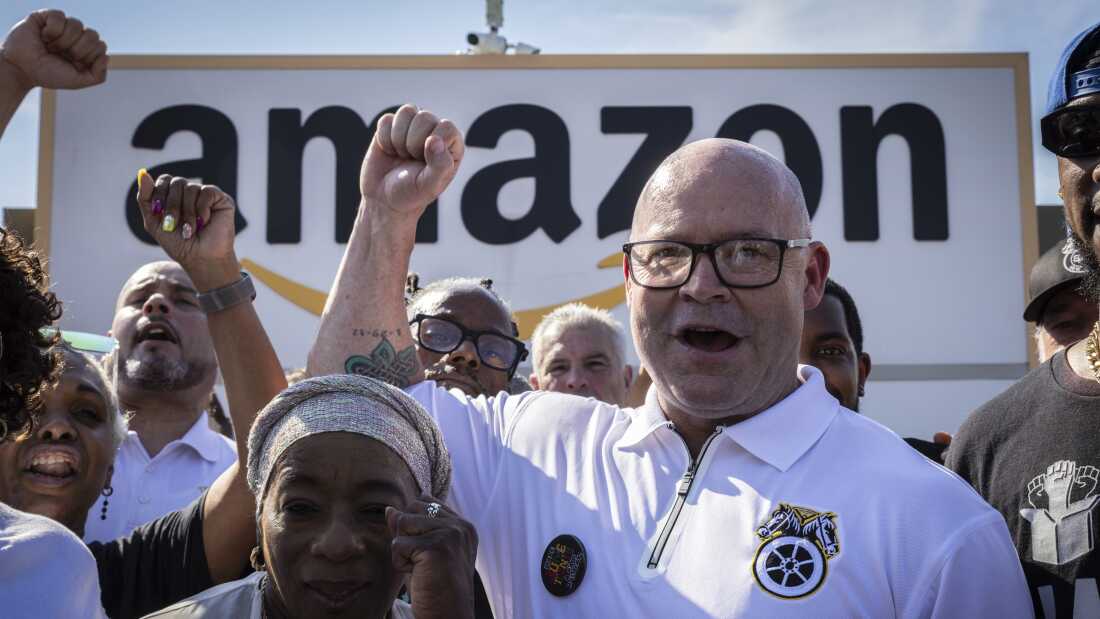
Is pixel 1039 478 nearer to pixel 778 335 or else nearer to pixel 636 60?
pixel 778 335

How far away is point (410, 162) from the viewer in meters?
2.92

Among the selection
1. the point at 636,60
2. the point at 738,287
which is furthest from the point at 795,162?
the point at 738,287

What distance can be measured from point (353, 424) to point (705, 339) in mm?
851

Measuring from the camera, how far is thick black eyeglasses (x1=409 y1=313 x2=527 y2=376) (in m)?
4.21

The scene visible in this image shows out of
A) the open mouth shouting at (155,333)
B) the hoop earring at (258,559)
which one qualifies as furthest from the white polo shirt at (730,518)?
the open mouth shouting at (155,333)

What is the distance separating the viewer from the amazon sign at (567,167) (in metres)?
8.16

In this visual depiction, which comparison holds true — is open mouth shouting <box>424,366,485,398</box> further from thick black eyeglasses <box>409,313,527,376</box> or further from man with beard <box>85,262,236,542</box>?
man with beard <box>85,262,236,542</box>

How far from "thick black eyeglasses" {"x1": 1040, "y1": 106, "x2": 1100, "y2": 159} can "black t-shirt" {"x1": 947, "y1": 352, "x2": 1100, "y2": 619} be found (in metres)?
0.55

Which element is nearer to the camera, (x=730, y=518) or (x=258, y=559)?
(x=730, y=518)

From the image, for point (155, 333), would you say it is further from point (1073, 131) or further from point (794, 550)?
point (1073, 131)

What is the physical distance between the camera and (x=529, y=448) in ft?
9.07

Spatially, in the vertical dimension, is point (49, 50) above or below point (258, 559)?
above

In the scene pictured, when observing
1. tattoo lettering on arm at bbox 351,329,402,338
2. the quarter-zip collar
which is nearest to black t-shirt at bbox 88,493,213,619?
tattoo lettering on arm at bbox 351,329,402,338

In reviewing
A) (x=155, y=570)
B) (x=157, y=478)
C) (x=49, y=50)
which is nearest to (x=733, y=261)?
(x=155, y=570)
